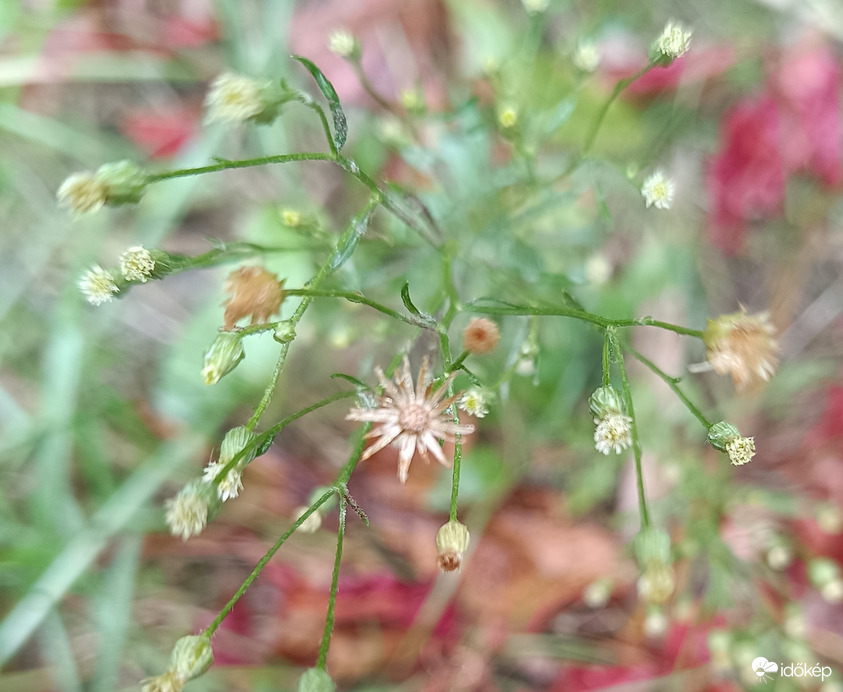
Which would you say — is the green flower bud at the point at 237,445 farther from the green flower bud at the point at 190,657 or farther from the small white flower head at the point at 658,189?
the small white flower head at the point at 658,189

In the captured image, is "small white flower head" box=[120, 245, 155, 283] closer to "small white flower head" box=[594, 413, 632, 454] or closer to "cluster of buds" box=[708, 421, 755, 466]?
"small white flower head" box=[594, 413, 632, 454]

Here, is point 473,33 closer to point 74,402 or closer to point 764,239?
point 764,239

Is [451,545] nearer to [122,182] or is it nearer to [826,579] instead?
[122,182]

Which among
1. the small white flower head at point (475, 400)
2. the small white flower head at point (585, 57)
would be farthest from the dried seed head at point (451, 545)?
the small white flower head at point (585, 57)

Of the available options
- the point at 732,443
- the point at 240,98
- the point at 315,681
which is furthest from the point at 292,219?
the point at 732,443

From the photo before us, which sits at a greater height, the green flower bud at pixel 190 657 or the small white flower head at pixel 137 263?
the small white flower head at pixel 137 263

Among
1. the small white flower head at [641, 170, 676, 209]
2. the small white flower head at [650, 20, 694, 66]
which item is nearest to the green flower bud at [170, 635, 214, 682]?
the small white flower head at [641, 170, 676, 209]
